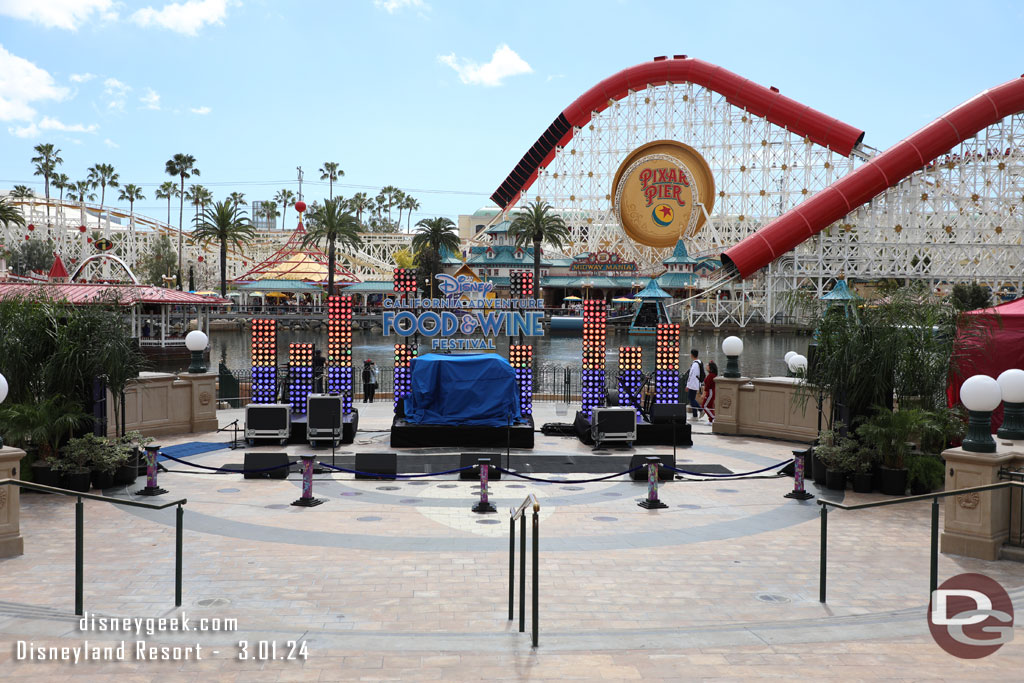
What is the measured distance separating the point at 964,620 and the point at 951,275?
217 ft

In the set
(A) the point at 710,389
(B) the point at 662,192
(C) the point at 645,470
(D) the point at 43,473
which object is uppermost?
(B) the point at 662,192

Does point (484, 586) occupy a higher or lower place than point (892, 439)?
lower

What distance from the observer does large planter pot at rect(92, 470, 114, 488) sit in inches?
557

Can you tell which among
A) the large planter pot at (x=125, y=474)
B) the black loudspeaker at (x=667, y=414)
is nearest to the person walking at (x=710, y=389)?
the black loudspeaker at (x=667, y=414)

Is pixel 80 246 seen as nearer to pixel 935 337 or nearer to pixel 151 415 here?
pixel 151 415

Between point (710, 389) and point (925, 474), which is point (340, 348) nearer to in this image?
point (710, 389)

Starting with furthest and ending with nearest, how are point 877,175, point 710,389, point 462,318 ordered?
point 877,175 < point 710,389 < point 462,318

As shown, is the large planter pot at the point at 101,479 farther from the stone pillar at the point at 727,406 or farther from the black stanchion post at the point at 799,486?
the stone pillar at the point at 727,406

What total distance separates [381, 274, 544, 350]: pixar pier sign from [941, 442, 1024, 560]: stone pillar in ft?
45.2

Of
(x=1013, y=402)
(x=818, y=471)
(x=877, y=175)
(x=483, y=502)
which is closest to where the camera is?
(x=1013, y=402)

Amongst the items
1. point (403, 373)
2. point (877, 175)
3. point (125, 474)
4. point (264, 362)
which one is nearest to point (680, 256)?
point (877, 175)

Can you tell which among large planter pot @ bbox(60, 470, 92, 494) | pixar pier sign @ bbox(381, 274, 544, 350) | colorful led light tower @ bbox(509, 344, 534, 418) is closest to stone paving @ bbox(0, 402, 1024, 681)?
large planter pot @ bbox(60, 470, 92, 494)

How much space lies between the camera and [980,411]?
35.3ft

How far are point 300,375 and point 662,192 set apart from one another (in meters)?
67.3
